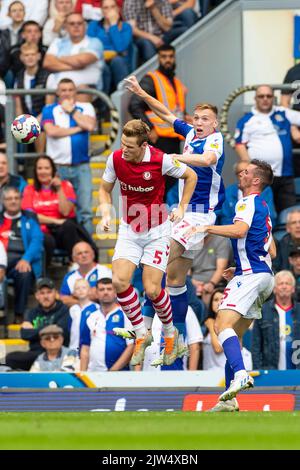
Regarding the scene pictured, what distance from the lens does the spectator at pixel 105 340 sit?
18.2m

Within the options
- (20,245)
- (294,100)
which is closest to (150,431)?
(20,245)

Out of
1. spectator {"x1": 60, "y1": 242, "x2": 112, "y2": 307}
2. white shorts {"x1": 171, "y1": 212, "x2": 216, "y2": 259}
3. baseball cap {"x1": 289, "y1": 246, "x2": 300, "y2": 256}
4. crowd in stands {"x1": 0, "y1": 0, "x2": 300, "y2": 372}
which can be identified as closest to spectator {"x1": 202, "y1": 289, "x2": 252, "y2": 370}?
crowd in stands {"x1": 0, "y1": 0, "x2": 300, "y2": 372}

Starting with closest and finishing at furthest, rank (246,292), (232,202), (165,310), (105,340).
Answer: (246,292)
(165,310)
(105,340)
(232,202)

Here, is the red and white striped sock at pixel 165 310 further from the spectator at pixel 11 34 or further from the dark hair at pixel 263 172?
the spectator at pixel 11 34

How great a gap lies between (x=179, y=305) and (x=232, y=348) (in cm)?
160

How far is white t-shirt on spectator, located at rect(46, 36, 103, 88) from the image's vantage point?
21.9m

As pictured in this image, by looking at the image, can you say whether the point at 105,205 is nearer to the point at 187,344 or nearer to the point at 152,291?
the point at 152,291

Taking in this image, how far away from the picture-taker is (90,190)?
20.9 m

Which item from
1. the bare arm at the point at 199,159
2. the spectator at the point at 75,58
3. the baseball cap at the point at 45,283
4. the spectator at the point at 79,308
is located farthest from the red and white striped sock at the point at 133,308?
the spectator at the point at 75,58

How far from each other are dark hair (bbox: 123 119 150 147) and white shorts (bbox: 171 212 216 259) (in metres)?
1.33

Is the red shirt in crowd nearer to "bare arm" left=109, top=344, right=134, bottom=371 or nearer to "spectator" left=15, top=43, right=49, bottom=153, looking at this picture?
"spectator" left=15, top=43, right=49, bottom=153

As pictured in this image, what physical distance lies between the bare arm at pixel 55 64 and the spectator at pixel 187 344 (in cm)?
515

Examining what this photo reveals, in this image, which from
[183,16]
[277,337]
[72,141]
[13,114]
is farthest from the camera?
[183,16]
